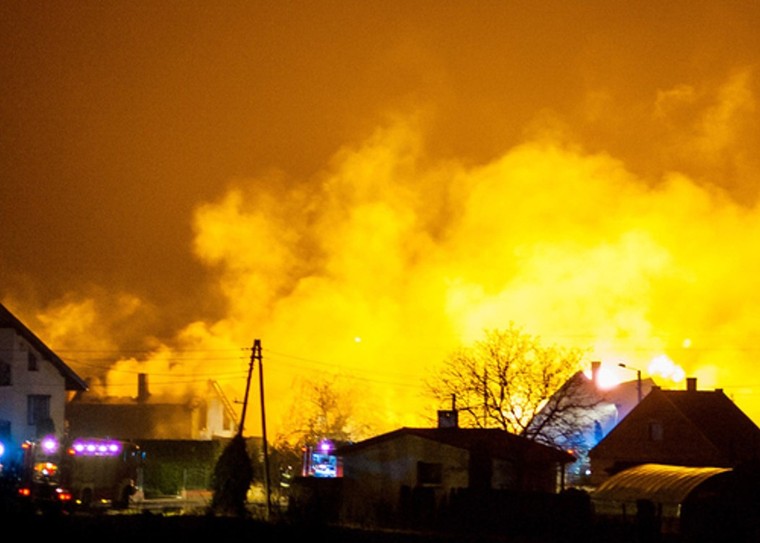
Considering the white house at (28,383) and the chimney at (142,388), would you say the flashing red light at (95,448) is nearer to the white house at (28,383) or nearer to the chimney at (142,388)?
the white house at (28,383)

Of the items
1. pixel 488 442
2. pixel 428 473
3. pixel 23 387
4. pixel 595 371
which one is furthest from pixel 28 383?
pixel 595 371

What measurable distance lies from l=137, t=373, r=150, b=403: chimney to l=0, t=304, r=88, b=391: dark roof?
20.0m

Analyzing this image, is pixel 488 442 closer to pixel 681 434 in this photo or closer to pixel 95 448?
pixel 95 448

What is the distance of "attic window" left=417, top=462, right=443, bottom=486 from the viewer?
5375 centimetres

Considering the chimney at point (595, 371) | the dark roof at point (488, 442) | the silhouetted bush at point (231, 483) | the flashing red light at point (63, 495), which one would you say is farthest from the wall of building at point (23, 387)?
the chimney at point (595, 371)

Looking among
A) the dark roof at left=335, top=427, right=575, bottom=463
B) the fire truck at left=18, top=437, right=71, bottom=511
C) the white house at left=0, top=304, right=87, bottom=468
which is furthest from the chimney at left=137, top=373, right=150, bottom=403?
the fire truck at left=18, top=437, right=71, bottom=511

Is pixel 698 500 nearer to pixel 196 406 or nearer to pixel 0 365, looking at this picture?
pixel 0 365

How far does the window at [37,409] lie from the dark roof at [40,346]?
87.1 inches

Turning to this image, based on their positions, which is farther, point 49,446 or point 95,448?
point 95,448

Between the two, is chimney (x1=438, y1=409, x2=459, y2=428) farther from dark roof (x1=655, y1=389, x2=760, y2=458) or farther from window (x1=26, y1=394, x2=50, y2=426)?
window (x1=26, y1=394, x2=50, y2=426)

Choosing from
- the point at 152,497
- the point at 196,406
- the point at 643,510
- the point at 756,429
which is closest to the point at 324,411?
the point at 196,406

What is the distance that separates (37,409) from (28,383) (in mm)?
1686

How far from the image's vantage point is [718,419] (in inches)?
2881

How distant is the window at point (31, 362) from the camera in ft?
253
